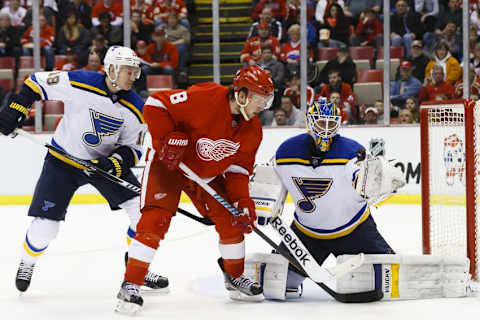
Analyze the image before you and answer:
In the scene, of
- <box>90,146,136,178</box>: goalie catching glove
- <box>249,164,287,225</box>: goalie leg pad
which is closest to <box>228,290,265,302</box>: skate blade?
<box>249,164,287,225</box>: goalie leg pad

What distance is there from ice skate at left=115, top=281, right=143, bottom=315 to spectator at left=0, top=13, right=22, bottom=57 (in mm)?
5127

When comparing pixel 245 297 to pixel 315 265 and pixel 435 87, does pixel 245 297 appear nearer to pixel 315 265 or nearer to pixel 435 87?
pixel 315 265

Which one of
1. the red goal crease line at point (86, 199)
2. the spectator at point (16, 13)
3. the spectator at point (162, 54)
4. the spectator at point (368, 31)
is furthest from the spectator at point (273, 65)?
the spectator at point (16, 13)

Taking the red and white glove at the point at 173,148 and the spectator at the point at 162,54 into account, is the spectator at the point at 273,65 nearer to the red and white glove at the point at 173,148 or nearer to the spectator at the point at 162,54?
the spectator at the point at 162,54

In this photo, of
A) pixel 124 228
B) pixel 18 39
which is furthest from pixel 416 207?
pixel 18 39

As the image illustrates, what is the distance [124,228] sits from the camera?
18.1ft

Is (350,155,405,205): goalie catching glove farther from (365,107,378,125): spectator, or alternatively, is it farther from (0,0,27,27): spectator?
(0,0,27,27): spectator

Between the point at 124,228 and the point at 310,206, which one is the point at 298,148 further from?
the point at 124,228

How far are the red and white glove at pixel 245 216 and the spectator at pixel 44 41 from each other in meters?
4.87

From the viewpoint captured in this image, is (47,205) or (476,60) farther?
(476,60)

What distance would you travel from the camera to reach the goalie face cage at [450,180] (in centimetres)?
341

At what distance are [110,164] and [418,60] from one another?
15.6ft

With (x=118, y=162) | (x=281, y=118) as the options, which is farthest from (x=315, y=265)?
(x=281, y=118)

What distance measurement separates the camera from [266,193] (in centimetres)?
308
